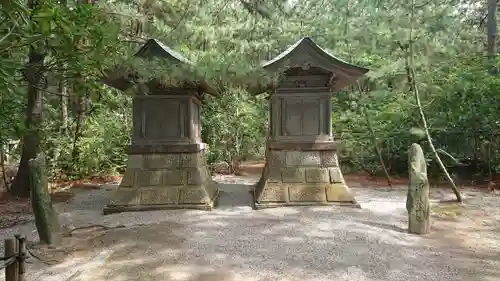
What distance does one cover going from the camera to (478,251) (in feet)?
14.1

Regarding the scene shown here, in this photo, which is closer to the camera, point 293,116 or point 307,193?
point 307,193

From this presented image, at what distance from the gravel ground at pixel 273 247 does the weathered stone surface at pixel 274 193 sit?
0.94 feet

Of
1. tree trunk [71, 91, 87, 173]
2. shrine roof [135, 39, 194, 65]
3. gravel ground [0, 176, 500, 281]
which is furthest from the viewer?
tree trunk [71, 91, 87, 173]

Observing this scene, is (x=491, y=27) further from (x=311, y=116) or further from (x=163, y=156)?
(x=163, y=156)

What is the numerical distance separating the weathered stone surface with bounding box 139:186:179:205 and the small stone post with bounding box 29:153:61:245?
202 centimetres

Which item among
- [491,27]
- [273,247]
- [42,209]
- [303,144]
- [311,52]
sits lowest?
[273,247]

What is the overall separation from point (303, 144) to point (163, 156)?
2548 mm

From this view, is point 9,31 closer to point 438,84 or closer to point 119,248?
point 119,248

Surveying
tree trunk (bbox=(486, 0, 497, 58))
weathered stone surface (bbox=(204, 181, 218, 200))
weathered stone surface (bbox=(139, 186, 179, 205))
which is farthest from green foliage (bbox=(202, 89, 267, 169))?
tree trunk (bbox=(486, 0, 497, 58))

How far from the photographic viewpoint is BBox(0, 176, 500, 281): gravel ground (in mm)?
3629

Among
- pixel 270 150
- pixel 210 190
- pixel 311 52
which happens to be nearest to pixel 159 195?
pixel 210 190

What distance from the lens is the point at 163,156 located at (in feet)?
22.5

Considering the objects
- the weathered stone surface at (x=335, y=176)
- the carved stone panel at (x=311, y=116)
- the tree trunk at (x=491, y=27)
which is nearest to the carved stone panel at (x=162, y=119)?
the carved stone panel at (x=311, y=116)

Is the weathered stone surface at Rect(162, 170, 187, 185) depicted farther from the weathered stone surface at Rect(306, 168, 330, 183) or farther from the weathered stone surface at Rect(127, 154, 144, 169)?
the weathered stone surface at Rect(306, 168, 330, 183)
